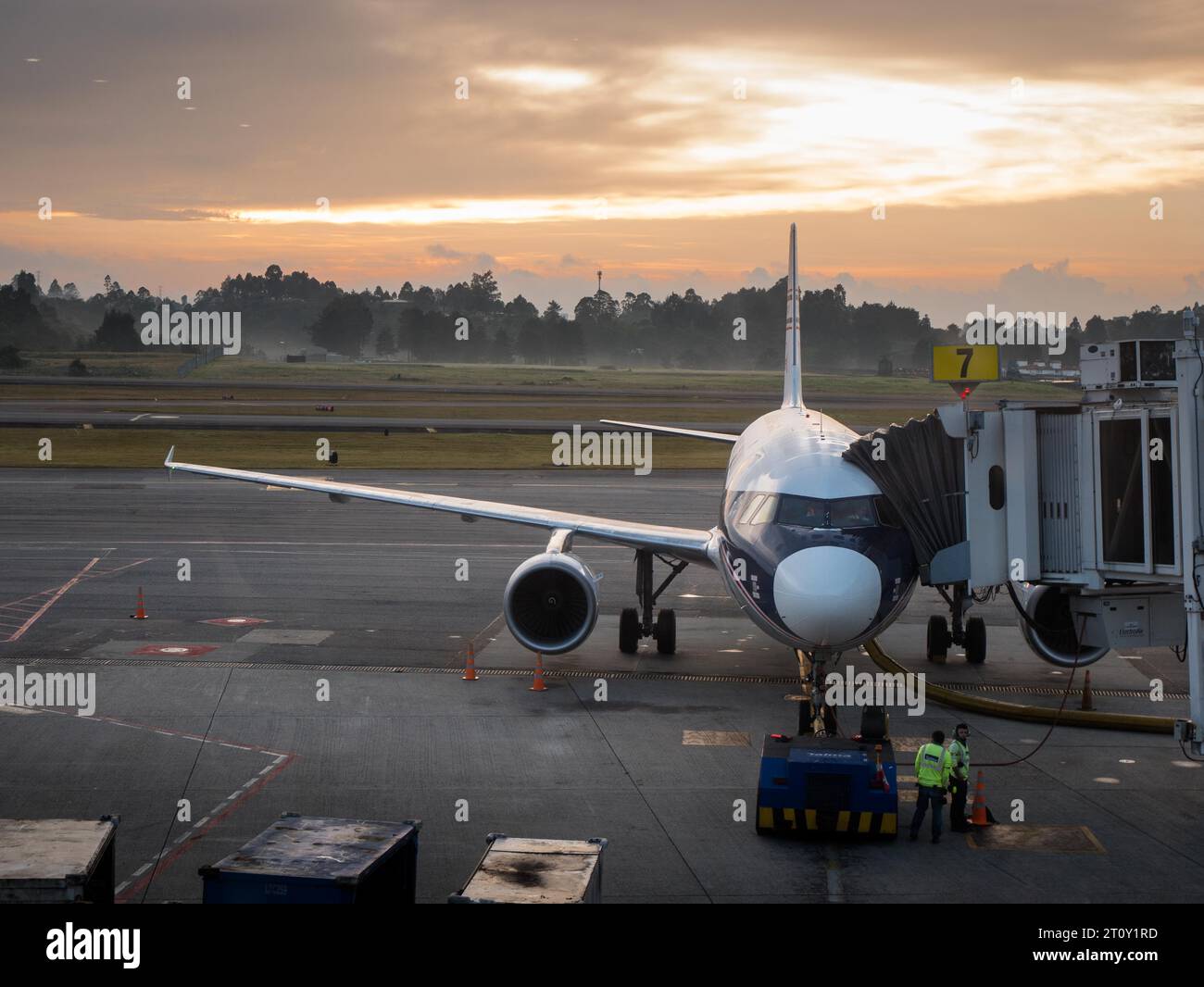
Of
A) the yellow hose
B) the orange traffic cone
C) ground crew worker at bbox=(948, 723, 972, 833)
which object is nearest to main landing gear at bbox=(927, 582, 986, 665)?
the yellow hose

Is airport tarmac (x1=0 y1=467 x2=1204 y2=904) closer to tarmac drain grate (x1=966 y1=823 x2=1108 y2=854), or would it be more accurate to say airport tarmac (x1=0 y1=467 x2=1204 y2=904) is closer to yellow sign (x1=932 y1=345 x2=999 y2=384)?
tarmac drain grate (x1=966 y1=823 x2=1108 y2=854)

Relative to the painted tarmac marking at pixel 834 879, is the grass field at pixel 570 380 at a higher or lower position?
higher

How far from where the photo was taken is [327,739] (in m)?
21.6

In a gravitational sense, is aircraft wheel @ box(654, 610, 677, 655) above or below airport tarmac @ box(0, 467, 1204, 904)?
above

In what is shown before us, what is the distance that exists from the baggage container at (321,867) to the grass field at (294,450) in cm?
4813

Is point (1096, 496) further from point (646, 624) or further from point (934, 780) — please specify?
point (646, 624)

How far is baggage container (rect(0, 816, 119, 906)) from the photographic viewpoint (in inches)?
472

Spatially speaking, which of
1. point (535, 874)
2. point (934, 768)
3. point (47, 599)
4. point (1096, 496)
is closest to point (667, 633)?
point (934, 768)

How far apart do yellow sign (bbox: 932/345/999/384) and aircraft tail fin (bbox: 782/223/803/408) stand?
24.6 feet

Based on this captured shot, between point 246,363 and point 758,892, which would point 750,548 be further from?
point 246,363

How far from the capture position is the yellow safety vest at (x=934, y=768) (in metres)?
17.2

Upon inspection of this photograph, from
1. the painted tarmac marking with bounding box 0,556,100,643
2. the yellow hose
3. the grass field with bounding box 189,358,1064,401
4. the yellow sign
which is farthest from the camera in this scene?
the grass field with bounding box 189,358,1064,401

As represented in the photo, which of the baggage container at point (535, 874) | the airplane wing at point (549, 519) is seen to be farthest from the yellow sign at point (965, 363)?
the baggage container at point (535, 874)

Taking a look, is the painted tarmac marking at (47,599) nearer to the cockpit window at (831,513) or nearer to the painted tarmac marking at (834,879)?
the cockpit window at (831,513)
